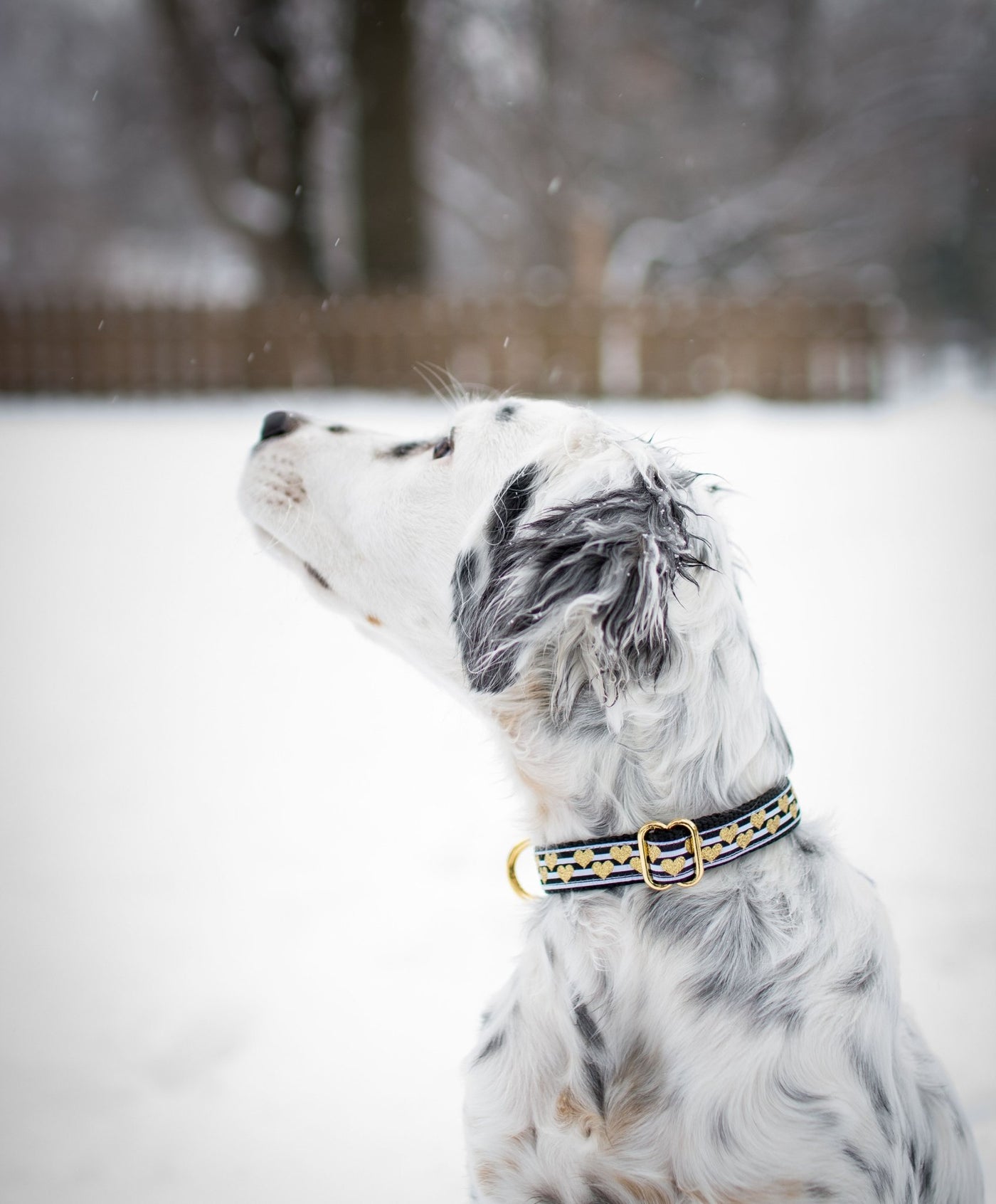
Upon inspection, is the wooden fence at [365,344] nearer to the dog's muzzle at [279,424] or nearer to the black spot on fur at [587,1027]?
the dog's muzzle at [279,424]

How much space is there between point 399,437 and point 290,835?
2070mm

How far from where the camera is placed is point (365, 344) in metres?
13.2

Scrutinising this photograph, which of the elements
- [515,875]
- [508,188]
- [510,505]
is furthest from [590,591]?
[508,188]

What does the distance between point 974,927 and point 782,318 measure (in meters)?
12.5

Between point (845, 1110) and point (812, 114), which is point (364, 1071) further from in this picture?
point (812, 114)

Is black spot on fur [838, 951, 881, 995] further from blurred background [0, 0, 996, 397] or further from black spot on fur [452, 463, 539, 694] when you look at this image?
blurred background [0, 0, 996, 397]

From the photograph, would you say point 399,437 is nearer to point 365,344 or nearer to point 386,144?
point 365,344

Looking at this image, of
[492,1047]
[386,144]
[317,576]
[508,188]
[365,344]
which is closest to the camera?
[492,1047]

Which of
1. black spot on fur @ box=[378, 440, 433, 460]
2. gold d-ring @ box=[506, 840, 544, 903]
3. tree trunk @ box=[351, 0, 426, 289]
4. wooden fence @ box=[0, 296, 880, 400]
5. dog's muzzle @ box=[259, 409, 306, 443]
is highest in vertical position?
tree trunk @ box=[351, 0, 426, 289]

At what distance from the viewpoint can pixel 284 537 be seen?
216 cm

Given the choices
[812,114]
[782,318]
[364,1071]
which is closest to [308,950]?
[364,1071]

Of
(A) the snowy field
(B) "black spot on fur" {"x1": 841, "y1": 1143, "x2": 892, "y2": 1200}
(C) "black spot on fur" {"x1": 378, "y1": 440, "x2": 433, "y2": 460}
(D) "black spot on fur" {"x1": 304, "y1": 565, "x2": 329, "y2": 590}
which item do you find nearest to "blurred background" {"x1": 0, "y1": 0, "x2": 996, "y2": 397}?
(A) the snowy field

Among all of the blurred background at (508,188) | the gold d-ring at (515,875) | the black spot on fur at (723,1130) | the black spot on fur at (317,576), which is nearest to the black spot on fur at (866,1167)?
the black spot on fur at (723,1130)

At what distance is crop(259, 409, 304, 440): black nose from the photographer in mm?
2340
